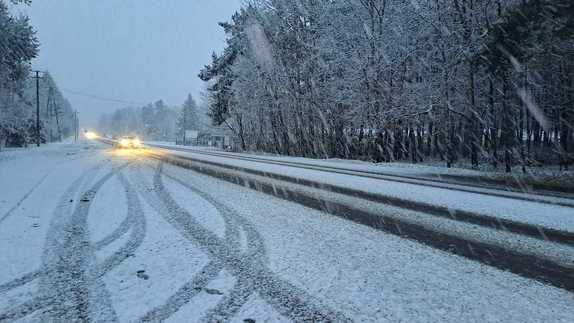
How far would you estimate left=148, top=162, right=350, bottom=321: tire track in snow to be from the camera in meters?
2.70

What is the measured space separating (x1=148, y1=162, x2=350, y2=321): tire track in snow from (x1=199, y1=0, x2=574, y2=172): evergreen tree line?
12845 millimetres

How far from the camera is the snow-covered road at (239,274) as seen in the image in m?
2.73

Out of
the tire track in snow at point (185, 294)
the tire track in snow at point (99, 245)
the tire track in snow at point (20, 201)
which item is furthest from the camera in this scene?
the tire track in snow at point (20, 201)

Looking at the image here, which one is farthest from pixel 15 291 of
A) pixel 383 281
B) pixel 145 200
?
pixel 145 200

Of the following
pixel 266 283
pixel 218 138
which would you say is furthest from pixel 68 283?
pixel 218 138

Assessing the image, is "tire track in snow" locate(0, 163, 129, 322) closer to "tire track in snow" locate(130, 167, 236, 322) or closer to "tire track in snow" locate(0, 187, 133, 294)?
"tire track in snow" locate(0, 187, 133, 294)

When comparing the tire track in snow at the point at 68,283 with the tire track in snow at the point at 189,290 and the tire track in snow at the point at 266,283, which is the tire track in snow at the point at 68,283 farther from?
the tire track in snow at the point at 266,283

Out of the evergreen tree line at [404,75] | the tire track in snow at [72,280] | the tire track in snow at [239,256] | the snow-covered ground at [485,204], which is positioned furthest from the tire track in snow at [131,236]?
the evergreen tree line at [404,75]

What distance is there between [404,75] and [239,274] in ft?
71.1

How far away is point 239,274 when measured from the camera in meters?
3.45

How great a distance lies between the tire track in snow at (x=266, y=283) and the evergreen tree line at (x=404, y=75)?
12845mm

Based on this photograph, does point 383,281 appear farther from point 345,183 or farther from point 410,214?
point 345,183

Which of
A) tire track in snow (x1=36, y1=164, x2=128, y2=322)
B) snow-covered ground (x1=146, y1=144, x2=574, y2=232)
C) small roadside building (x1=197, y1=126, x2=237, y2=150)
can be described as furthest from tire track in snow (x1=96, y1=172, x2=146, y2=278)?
small roadside building (x1=197, y1=126, x2=237, y2=150)

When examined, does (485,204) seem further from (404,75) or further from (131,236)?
(404,75)
